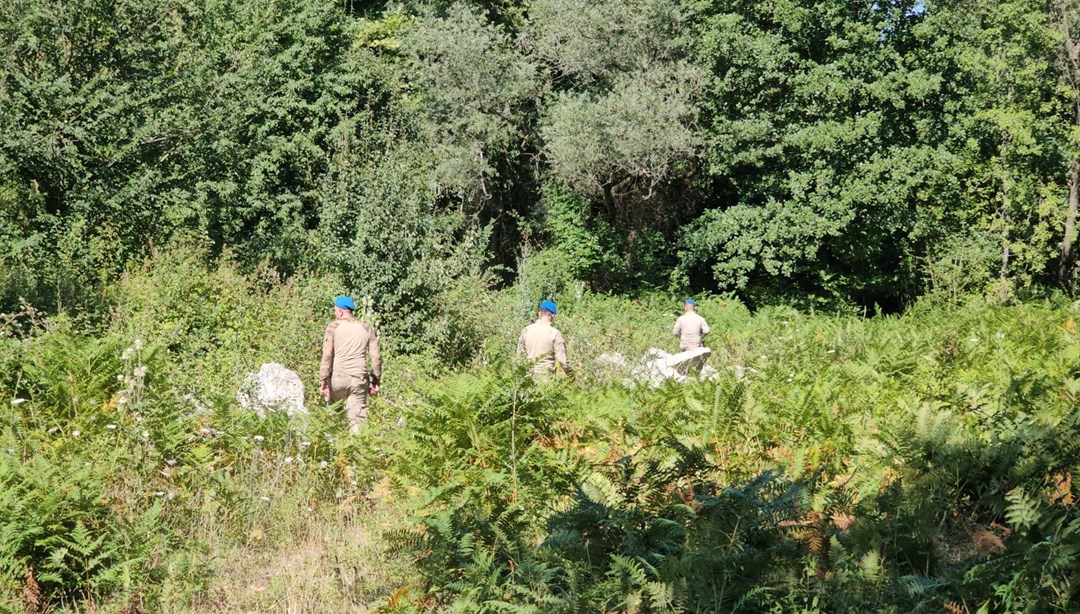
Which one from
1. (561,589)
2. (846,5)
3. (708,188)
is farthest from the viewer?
(708,188)

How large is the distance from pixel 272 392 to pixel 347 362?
32.7 inches

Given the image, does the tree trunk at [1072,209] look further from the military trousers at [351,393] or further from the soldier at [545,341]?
the military trousers at [351,393]

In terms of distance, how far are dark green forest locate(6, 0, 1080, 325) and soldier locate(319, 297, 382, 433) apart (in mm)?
9573

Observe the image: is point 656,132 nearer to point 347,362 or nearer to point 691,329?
point 691,329

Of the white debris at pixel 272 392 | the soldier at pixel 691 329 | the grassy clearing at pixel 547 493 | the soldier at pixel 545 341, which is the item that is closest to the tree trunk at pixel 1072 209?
the soldier at pixel 691 329

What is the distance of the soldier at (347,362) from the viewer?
1006 centimetres

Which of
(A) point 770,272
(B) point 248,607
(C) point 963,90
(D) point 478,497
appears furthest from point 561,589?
(C) point 963,90

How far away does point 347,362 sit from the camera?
10070 mm

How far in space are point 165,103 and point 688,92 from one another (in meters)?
12.4

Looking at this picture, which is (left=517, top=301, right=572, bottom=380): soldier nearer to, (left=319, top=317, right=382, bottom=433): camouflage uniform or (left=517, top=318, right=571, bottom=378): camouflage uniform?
(left=517, top=318, right=571, bottom=378): camouflage uniform

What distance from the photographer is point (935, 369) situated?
8.96 meters

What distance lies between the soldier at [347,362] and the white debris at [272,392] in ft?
1.27

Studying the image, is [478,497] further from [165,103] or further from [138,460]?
[165,103]

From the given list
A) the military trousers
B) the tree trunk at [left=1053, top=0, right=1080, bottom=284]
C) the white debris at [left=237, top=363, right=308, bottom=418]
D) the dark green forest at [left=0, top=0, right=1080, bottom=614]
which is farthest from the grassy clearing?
the tree trunk at [left=1053, top=0, right=1080, bottom=284]
